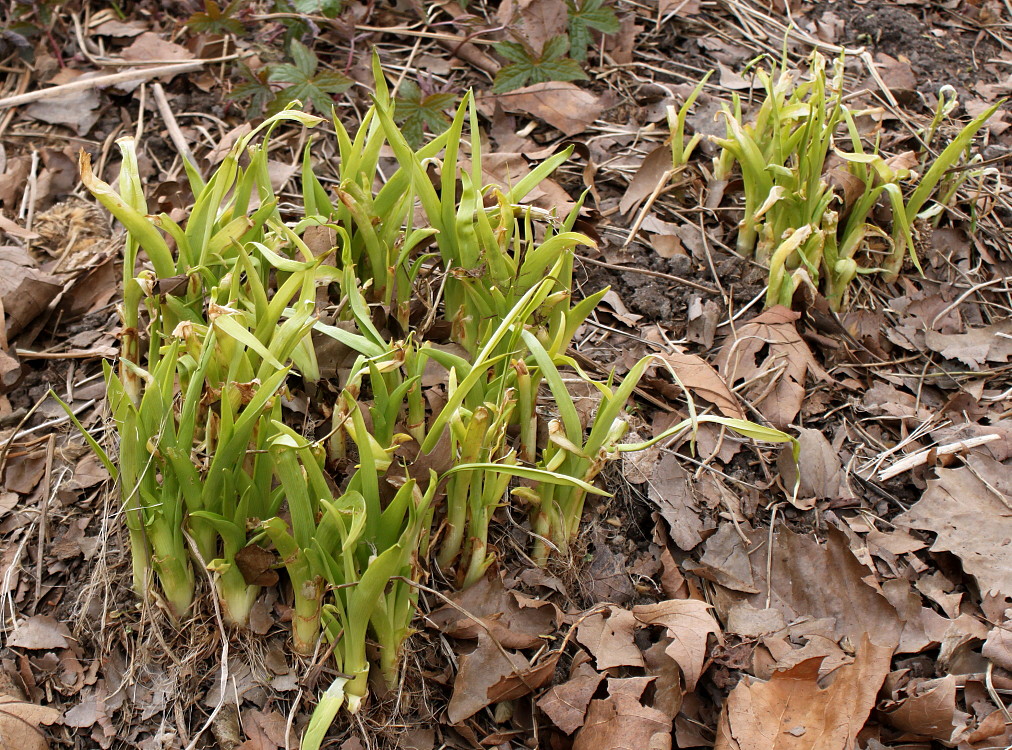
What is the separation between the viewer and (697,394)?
1868mm

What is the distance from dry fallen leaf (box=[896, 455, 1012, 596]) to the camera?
1.64 m

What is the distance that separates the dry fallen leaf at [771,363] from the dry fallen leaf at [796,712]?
0.64 meters

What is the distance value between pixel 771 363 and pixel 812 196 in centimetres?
44

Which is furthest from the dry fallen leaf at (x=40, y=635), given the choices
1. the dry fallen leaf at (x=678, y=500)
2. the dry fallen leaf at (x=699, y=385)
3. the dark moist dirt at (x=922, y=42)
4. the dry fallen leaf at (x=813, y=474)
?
the dark moist dirt at (x=922, y=42)

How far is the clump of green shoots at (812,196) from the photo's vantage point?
1986 mm

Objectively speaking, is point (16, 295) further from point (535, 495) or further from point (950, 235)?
point (950, 235)

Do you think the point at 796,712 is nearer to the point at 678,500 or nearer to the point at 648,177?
the point at 678,500

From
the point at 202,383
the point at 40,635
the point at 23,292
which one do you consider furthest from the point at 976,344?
the point at 23,292

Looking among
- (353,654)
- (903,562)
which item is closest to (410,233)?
(353,654)

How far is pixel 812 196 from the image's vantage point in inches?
80.4

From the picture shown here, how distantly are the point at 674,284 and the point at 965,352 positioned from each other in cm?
74

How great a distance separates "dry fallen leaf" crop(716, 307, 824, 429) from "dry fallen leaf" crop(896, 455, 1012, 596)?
1.09ft

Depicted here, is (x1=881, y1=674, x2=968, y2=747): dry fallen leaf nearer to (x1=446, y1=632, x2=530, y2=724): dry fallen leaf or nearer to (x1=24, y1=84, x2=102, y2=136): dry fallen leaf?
(x1=446, y1=632, x2=530, y2=724): dry fallen leaf

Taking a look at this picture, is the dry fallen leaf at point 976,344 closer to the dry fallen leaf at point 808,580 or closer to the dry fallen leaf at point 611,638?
the dry fallen leaf at point 808,580
